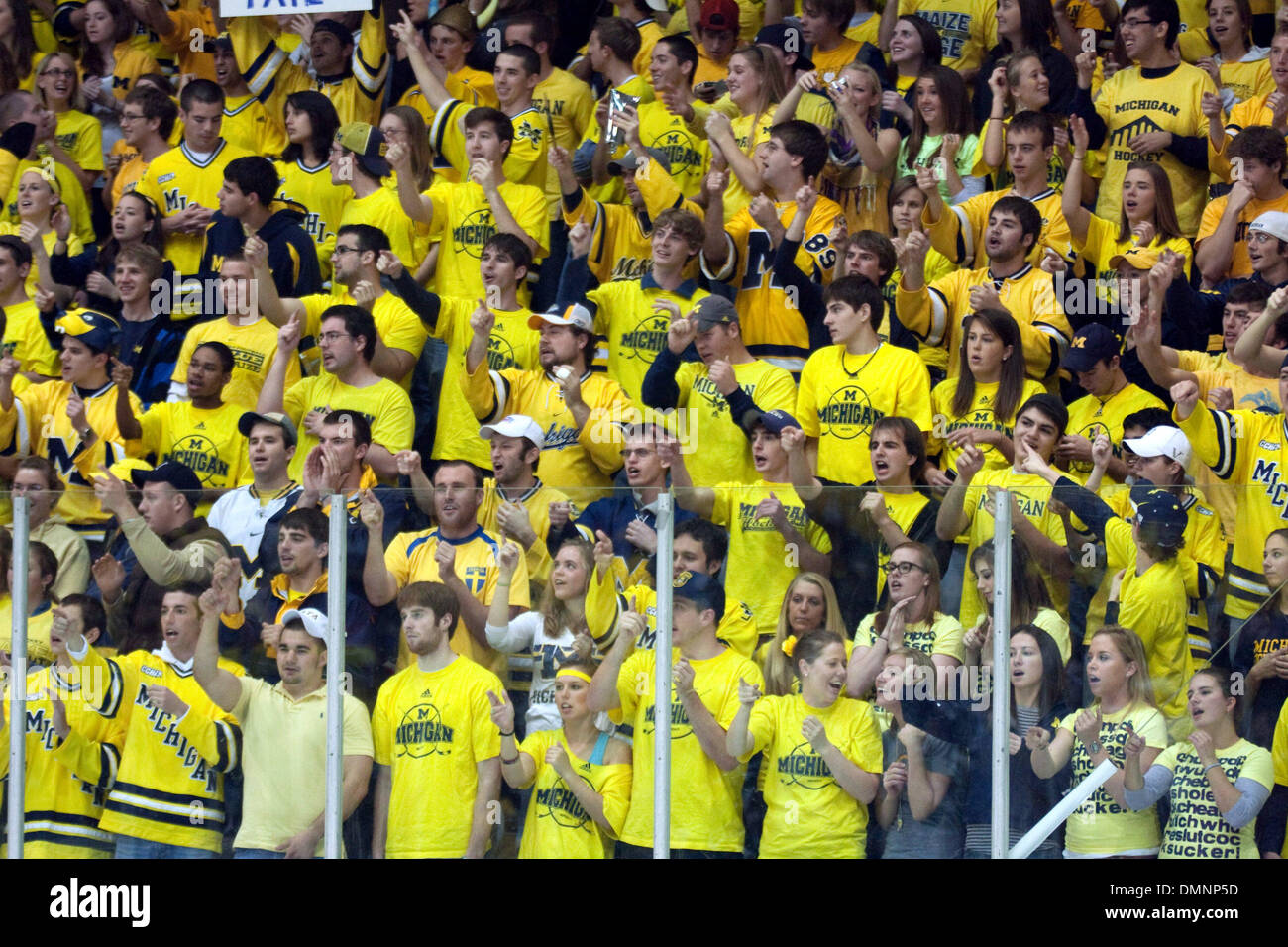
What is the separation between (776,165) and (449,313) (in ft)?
5.28

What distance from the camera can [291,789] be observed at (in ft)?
23.4

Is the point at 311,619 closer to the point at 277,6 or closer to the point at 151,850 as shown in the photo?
the point at 151,850

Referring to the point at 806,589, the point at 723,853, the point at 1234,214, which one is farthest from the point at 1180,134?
the point at 723,853

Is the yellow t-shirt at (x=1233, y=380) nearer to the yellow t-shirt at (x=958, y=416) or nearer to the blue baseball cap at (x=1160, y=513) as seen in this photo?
the yellow t-shirt at (x=958, y=416)

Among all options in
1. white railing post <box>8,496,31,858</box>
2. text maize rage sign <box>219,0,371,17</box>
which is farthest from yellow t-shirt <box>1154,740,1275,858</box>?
text maize rage sign <box>219,0,371,17</box>

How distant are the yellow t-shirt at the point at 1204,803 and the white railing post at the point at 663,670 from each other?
1537 mm

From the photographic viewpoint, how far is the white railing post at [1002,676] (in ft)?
22.5

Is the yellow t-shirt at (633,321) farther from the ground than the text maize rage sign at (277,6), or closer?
closer

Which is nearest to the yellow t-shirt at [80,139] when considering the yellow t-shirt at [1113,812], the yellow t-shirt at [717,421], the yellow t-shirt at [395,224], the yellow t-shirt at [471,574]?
the yellow t-shirt at [395,224]

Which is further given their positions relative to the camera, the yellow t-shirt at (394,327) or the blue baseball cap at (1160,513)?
the yellow t-shirt at (394,327)

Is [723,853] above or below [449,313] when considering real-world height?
below

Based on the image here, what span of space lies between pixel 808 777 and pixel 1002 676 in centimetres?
69
